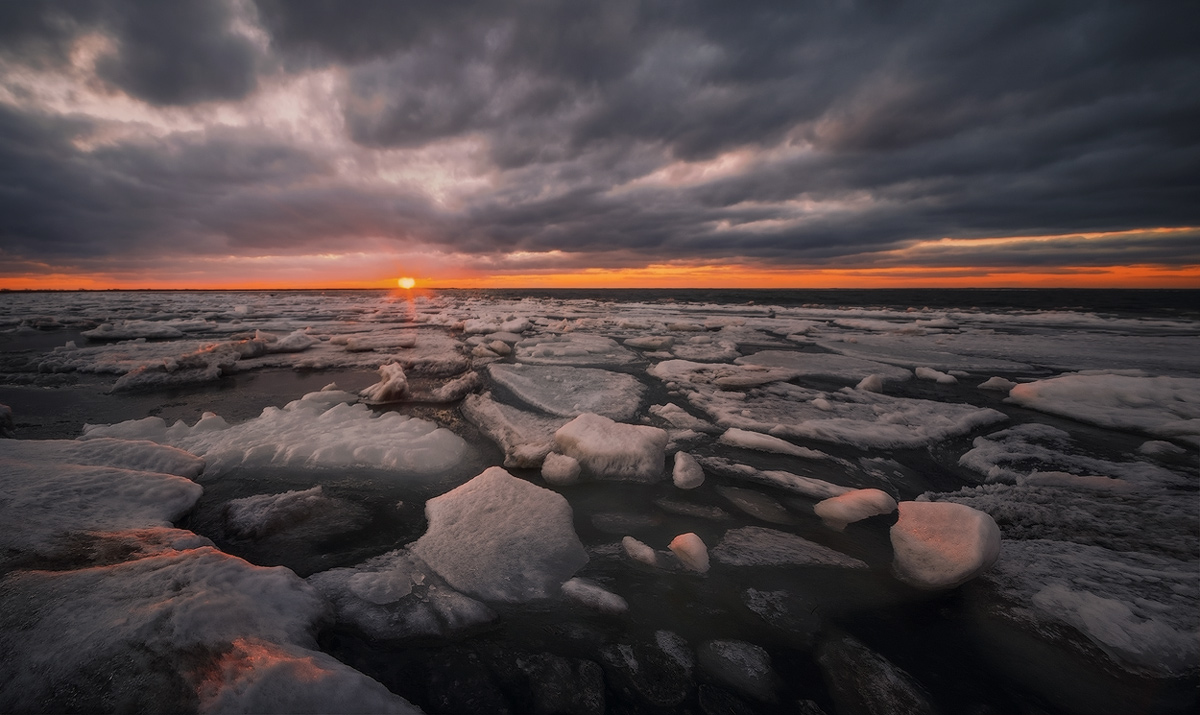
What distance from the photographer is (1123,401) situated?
4293 millimetres

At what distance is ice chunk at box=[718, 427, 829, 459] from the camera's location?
3.17 m

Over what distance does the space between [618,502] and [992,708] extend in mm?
1702

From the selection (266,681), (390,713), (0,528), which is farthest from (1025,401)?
(0,528)

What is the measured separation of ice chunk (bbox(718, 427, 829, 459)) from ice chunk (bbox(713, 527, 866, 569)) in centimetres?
116

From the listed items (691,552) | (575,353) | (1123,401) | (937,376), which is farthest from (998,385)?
(575,353)

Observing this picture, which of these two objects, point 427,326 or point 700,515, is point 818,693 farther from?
point 427,326

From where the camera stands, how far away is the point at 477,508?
7.39 ft

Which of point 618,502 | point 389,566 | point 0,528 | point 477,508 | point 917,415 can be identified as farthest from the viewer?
point 917,415

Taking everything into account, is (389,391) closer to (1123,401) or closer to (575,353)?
(575,353)

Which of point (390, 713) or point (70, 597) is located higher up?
point (70, 597)

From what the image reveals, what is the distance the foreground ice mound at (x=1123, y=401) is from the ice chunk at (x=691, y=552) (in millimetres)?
4747

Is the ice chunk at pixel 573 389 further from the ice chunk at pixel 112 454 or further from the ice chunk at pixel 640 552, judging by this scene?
the ice chunk at pixel 112 454

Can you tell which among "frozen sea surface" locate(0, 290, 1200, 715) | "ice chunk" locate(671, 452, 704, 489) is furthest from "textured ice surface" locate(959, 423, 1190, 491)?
"ice chunk" locate(671, 452, 704, 489)

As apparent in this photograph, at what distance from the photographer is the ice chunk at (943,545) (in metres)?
1.70
